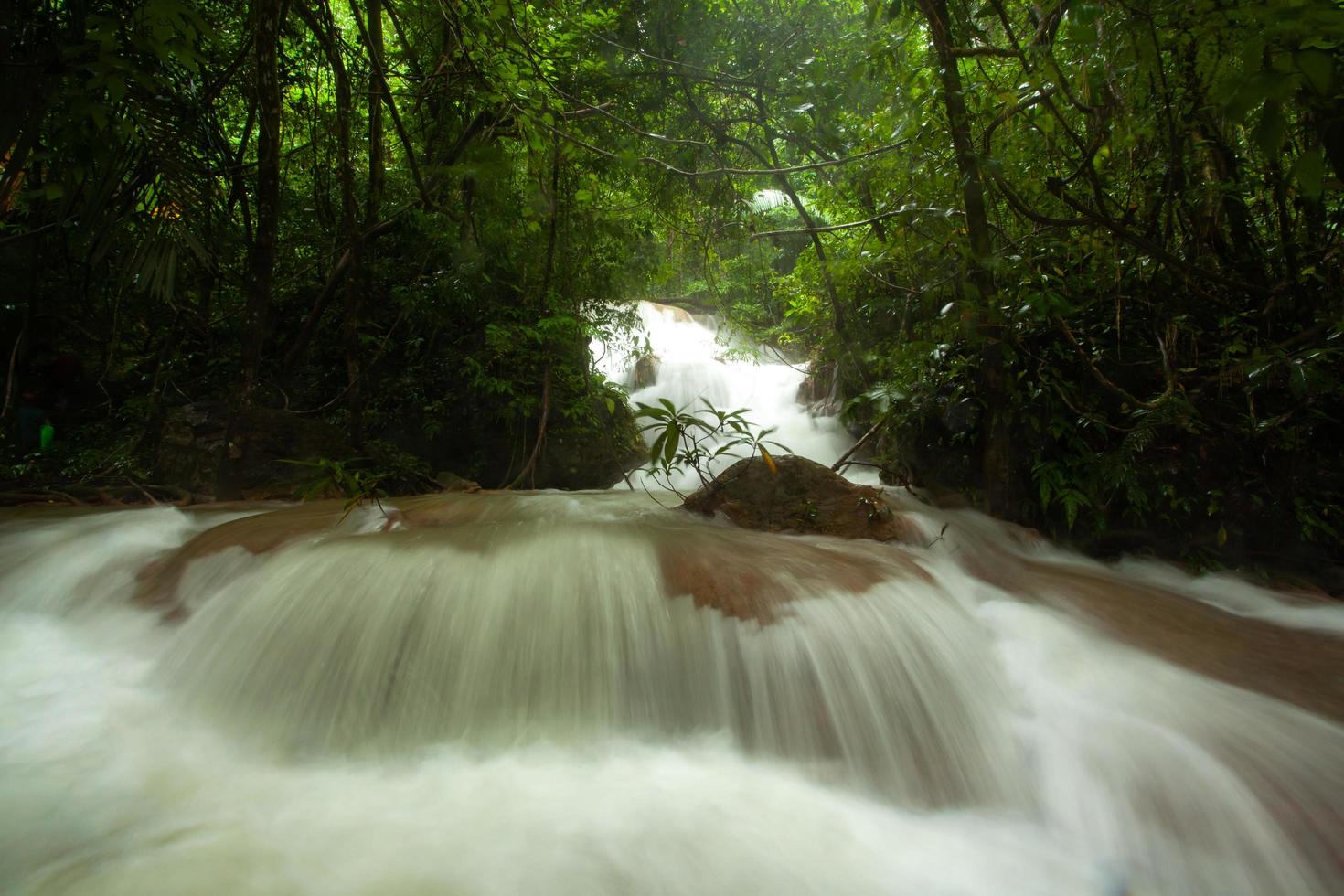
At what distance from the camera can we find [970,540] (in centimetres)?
336

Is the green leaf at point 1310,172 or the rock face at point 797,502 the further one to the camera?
the rock face at point 797,502

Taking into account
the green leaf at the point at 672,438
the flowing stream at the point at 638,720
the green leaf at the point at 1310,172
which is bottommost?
the flowing stream at the point at 638,720

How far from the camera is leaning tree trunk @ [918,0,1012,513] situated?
3.05 meters

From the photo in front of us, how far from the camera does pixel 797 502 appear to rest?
3574mm

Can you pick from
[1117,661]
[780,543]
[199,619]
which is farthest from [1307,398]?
[199,619]

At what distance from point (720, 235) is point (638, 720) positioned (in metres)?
5.37

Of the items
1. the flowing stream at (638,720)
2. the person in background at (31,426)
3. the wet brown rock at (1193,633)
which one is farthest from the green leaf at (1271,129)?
the person in background at (31,426)

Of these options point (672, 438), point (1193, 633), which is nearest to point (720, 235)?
point (672, 438)

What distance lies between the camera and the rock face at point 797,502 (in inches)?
133

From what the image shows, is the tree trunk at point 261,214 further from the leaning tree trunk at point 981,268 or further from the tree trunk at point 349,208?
the leaning tree trunk at point 981,268

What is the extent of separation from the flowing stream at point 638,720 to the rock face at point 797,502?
0.99 feet

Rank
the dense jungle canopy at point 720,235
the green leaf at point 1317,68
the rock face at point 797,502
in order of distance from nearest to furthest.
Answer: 1. the green leaf at point 1317,68
2. the dense jungle canopy at point 720,235
3. the rock face at point 797,502

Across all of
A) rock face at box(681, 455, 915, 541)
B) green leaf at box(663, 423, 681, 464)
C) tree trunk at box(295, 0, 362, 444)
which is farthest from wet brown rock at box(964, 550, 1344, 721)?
tree trunk at box(295, 0, 362, 444)

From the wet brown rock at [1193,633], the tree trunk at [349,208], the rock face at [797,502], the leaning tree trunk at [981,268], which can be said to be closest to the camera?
the wet brown rock at [1193,633]
